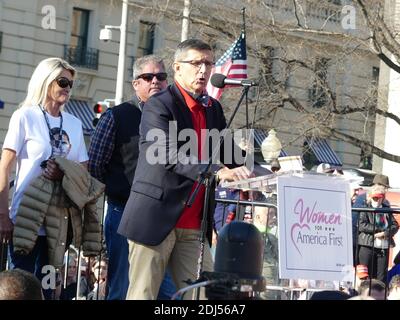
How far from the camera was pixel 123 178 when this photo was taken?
8.51 metres

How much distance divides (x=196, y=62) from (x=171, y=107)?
0.35m

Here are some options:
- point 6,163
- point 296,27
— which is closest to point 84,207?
point 6,163

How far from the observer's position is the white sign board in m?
7.78

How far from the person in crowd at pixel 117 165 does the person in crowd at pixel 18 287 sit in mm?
3499

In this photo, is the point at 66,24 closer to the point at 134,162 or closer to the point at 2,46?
the point at 2,46

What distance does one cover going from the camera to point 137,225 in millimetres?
7133

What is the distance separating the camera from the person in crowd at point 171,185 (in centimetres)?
707

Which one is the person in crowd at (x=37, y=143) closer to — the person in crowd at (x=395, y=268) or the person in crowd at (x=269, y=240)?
the person in crowd at (x=269, y=240)

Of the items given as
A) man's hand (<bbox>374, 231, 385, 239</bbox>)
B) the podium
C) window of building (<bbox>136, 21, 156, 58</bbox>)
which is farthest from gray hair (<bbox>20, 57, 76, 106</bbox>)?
window of building (<bbox>136, 21, 156, 58</bbox>)

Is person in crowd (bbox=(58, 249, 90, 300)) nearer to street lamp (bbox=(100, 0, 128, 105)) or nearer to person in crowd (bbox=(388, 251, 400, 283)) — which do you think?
person in crowd (bbox=(388, 251, 400, 283))

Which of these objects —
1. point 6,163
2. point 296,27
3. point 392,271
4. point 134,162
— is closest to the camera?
point 6,163

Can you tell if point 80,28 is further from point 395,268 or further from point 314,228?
point 314,228

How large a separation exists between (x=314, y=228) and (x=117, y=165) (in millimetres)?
1612

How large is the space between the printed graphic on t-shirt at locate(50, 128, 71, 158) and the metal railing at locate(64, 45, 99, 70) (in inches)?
1199
